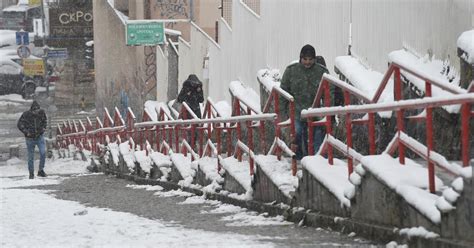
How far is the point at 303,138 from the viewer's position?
1240 cm

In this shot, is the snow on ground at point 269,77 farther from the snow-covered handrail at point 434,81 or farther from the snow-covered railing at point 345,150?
the snow-covered handrail at point 434,81

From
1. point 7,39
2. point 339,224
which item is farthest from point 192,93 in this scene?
point 7,39

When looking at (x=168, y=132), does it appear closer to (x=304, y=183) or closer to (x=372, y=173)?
(x=304, y=183)

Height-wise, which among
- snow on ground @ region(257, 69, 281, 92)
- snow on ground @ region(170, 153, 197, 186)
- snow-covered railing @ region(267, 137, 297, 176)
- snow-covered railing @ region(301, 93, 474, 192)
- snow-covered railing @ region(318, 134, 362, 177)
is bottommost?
snow on ground @ region(170, 153, 197, 186)

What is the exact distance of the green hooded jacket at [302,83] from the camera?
12734 mm

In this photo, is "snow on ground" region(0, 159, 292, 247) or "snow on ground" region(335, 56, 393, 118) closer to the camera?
"snow on ground" region(0, 159, 292, 247)

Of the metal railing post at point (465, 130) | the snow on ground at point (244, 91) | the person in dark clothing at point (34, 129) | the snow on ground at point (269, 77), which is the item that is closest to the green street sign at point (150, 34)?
the snow on ground at point (244, 91)

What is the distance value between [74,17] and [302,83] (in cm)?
5037

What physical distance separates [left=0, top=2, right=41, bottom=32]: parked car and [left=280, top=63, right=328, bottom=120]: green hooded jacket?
238ft

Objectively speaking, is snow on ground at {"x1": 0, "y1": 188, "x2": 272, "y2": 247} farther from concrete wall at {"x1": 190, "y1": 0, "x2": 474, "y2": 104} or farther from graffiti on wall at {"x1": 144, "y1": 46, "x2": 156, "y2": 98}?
graffiti on wall at {"x1": 144, "y1": 46, "x2": 156, "y2": 98}

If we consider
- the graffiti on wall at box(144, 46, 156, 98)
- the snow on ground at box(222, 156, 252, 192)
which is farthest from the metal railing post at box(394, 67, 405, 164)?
the graffiti on wall at box(144, 46, 156, 98)

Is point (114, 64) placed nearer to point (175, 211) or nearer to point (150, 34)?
point (150, 34)

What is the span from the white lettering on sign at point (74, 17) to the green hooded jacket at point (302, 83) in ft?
161

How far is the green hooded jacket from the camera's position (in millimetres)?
12734
